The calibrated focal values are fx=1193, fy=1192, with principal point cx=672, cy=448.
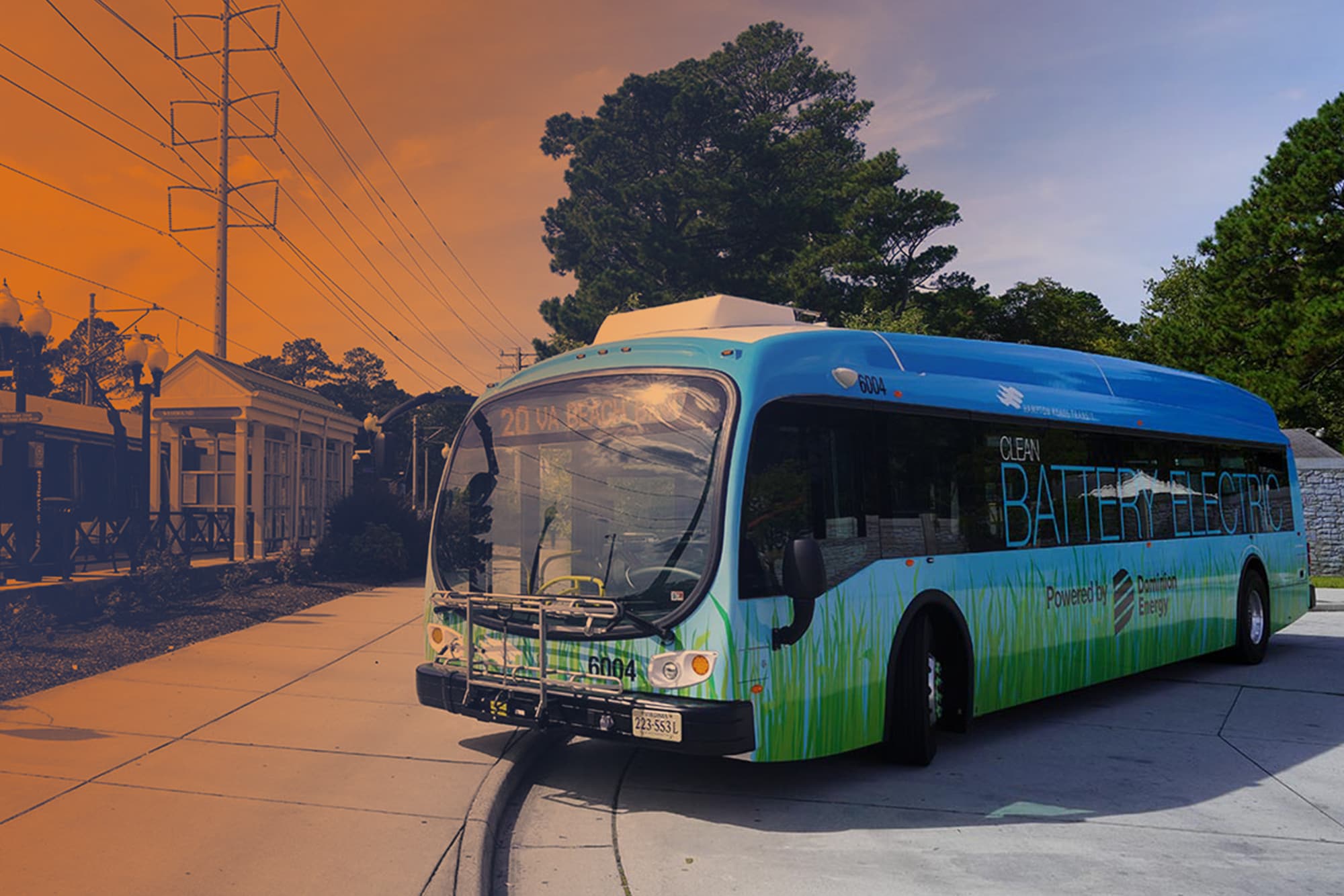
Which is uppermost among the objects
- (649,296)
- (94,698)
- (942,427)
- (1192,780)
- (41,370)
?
(649,296)

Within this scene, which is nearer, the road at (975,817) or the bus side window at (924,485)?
the road at (975,817)

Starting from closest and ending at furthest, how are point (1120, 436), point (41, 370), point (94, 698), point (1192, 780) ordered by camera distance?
point (1192, 780) < point (94, 698) < point (1120, 436) < point (41, 370)

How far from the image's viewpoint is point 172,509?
23875 mm

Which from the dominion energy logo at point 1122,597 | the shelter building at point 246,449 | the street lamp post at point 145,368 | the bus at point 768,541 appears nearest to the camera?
the bus at point 768,541

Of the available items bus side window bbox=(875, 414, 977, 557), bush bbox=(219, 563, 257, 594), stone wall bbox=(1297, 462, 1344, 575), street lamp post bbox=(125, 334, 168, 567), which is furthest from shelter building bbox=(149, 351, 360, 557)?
stone wall bbox=(1297, 462, 1344, 575)

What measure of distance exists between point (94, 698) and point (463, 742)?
3174mm

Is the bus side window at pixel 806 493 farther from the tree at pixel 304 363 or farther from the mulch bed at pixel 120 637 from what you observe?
the tree at pixel 304 363

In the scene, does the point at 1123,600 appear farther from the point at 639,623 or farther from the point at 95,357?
the point at 95,357

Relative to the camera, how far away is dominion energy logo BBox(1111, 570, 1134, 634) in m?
10.9

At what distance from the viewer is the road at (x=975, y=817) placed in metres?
6.05

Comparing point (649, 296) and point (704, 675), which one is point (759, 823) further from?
point (649, 296)

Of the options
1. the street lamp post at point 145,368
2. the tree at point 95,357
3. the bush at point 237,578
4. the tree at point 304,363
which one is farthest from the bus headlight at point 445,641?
the tree at point 304,363

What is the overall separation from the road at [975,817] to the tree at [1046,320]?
4738 centimetres

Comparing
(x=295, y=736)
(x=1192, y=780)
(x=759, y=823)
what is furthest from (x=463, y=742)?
(x=1192, y=780)
